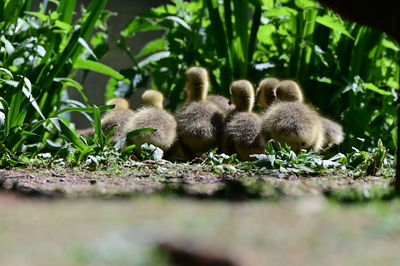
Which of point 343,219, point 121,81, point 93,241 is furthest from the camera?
point 121,81

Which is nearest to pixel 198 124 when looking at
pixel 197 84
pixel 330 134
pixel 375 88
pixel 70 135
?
pixel 197 84

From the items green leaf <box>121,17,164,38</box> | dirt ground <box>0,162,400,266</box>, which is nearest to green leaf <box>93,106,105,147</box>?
dirt ground <box>0,162,400,266</box>

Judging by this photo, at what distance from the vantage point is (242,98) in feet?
17.1

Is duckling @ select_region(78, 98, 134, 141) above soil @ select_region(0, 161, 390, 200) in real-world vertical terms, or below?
below

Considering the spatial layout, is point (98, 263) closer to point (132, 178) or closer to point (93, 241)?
point (93, 241)

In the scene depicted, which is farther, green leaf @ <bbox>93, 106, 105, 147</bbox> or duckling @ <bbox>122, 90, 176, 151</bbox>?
duckling @ <bbox>122, 90, 176, 151</bbox>

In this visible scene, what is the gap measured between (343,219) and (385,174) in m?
2.74

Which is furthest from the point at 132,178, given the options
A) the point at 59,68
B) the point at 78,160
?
the point at 59,68

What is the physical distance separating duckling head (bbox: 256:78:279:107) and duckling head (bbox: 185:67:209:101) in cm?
44

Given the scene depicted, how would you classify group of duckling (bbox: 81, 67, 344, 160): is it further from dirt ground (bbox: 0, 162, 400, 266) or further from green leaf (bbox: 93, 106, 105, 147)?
dirt ground (bbox: 0, 162, 400, 266)

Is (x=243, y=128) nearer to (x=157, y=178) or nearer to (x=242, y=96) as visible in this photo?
(x=242, y=96)

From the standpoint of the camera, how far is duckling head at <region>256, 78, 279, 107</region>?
18.0 feet

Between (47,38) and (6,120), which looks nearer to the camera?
(6,120)

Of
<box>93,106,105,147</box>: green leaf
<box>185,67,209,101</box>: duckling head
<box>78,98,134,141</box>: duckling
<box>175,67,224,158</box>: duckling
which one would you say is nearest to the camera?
<box>93,106,105,147</box>: green leaf
